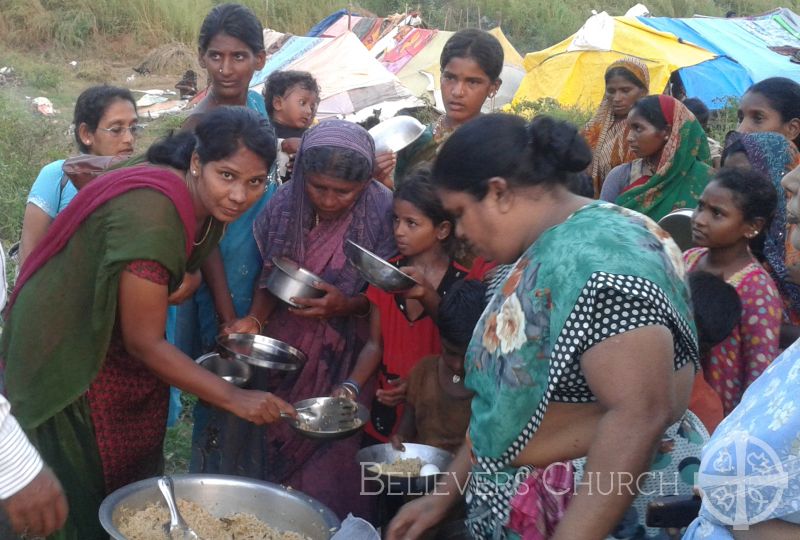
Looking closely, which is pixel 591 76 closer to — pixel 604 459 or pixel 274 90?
pixel 274 90

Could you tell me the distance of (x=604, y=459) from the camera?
1.76 metres

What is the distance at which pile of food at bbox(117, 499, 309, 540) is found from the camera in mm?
2482

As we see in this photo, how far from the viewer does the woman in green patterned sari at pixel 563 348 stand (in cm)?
173

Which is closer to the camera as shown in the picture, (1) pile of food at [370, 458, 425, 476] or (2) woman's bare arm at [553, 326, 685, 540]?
(2) woman's bare arm at [553, 326, 685, 540]

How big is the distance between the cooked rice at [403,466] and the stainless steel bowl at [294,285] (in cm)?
73

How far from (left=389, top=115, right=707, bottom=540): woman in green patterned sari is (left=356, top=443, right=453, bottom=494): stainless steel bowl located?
560mm

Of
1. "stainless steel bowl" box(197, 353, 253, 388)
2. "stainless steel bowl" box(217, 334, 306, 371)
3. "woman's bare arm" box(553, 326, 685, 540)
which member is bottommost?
"stainless steel bowl" box(197, 353, 253, 388)

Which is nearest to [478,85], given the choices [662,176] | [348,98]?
[662,176]

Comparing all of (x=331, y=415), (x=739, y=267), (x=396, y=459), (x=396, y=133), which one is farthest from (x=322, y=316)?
(x=739, y=267)

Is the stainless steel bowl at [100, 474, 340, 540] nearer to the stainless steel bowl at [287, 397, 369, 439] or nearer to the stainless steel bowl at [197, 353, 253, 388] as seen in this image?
the stainless steel bowl at [287, 397, 369, 439]

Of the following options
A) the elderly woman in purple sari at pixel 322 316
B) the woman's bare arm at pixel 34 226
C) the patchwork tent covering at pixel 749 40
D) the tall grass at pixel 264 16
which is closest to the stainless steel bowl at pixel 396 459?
the elderly woman in purple sari at pixel 322 316

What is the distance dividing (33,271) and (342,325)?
4.14 ft

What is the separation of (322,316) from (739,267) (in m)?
1.61

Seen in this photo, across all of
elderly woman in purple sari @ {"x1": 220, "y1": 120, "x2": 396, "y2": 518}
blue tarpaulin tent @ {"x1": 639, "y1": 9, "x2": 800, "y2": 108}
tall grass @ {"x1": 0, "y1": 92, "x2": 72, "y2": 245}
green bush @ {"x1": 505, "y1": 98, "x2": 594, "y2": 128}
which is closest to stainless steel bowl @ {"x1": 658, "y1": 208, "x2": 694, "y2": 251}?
elderly woman in purple sari @ {"x1": 220, "y1": 120, "x2": 396, "y2": 518}
